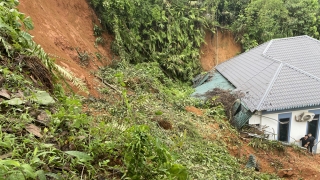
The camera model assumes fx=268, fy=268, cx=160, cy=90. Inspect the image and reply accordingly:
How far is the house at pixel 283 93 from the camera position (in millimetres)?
10555

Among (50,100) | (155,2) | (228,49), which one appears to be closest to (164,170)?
(50,100)

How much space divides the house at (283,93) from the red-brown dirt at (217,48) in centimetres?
588

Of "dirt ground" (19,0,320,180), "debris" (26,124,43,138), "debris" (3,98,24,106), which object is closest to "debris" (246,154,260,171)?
"dirt ground" (19,0,320,180)

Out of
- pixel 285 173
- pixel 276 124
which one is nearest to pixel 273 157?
pixel 285 173

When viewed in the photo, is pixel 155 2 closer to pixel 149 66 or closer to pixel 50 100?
pixel 149 66

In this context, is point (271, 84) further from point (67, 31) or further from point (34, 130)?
point (34, 130)

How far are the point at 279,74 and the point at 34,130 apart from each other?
36.8ft

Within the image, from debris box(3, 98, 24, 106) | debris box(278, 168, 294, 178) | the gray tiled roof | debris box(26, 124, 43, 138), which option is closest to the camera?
debris box(26, 124, 43, 138)

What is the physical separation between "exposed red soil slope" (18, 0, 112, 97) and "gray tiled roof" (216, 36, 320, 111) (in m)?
6.47

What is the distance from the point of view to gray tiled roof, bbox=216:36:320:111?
10.7 m

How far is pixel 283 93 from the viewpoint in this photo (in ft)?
36.0

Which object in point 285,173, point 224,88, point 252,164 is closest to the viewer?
point 252,164

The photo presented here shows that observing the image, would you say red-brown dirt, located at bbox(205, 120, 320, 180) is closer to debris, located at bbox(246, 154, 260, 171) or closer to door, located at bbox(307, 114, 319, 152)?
debris, located at bbox(246, 154, 260, 171)

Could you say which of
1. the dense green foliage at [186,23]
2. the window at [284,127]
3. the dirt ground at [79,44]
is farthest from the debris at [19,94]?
the window at [284,127]
